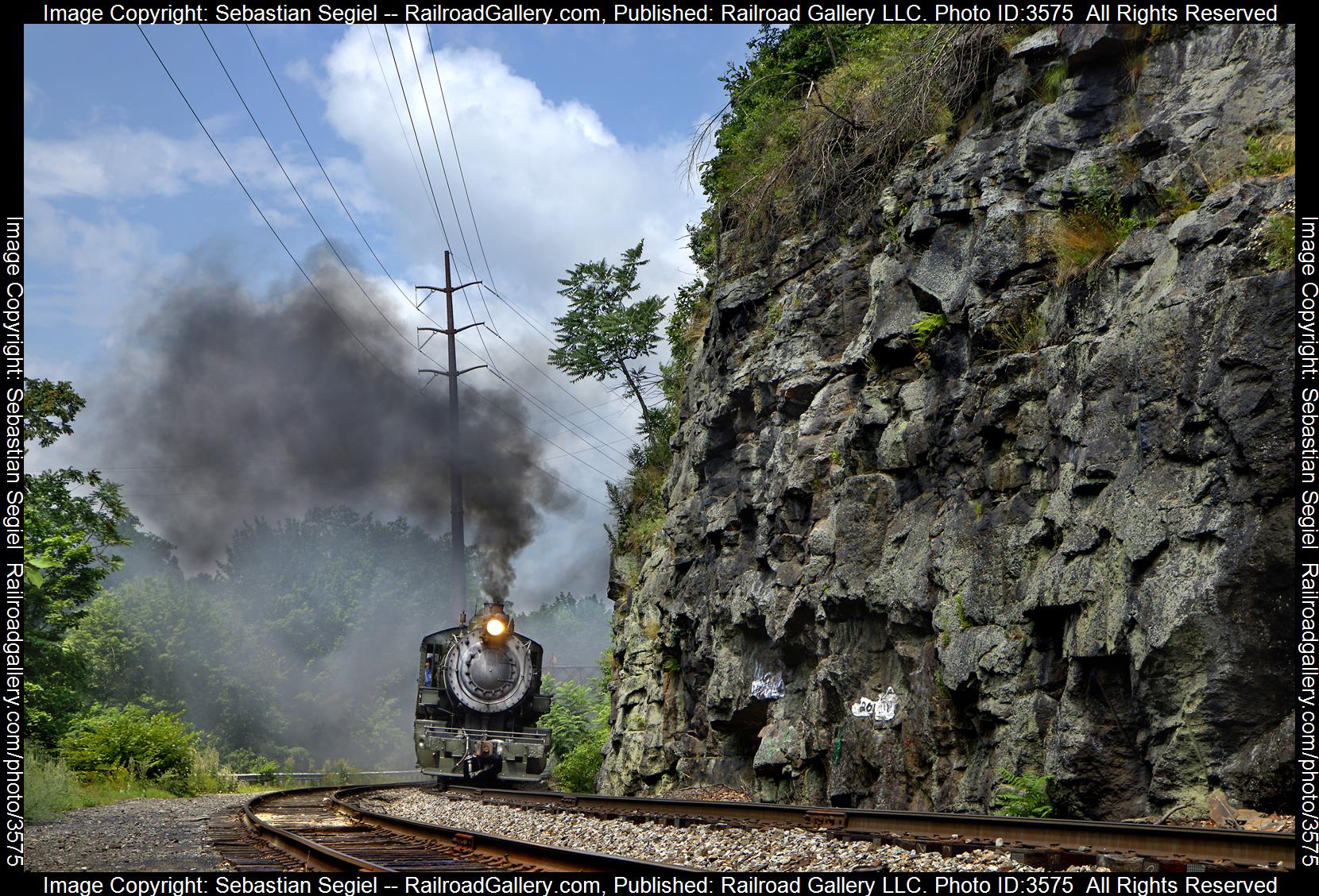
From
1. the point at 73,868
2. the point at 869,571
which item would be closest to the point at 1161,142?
the point at 869,571

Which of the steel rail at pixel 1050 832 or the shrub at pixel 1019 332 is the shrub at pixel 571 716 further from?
the shrub at pixel 1019 332

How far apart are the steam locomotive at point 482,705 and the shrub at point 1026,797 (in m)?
12.0

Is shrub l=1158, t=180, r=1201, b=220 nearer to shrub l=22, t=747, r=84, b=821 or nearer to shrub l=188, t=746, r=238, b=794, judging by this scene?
shrub l=22, t=747, r=84, b=821

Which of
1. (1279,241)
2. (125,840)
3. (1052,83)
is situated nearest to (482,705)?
(125,840)

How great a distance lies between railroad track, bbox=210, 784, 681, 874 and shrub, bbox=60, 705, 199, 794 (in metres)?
10.2

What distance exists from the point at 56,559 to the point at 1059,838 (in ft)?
49.1

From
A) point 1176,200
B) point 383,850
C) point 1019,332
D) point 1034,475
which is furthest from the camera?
point 1019,332

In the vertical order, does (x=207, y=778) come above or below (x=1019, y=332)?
below

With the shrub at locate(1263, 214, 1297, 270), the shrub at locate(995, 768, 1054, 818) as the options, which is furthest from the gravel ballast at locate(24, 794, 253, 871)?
the shrub at locate(1263, 214, 1297, 270)

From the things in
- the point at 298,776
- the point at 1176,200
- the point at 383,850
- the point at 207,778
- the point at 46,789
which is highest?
the point at 1176,200

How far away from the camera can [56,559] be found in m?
15.6

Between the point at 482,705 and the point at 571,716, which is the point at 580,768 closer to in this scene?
the point at 571,716

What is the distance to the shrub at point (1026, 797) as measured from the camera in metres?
8.75
